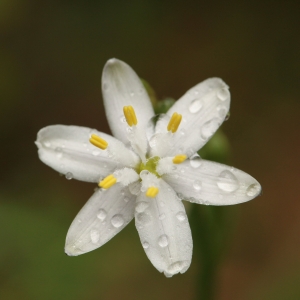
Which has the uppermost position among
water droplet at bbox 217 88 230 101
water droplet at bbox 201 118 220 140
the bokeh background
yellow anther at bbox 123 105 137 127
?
water droplet at bbox 217 88 230 101

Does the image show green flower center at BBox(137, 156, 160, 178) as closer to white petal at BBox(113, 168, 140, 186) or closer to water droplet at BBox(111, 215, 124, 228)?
white petal at BBox(113, 168, 140, 186)

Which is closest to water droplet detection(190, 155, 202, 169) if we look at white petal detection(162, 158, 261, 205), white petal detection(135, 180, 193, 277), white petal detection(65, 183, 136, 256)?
white petal detection(162, 158, 261, 205)

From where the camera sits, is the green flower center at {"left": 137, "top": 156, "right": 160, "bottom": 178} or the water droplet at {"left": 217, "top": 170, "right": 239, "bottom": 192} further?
the green flower center at {"left": 137, "top": 156, "right": 160, "bottom": 178}

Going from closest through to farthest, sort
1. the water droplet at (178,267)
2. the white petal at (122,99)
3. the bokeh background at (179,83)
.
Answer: the water droplet at (178,267) → the white petal at (122,99) → the bokeh background at (179,83)

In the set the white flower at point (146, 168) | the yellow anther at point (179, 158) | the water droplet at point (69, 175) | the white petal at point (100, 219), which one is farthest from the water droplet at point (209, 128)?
the water droplet at point (69, 175)

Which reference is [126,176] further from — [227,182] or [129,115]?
[227,182]

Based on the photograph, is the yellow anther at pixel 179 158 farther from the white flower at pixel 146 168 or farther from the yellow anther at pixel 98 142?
the yellow anther at pixel 98 142
